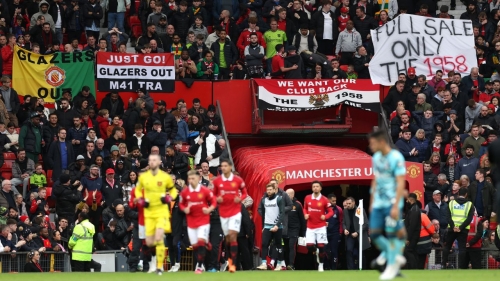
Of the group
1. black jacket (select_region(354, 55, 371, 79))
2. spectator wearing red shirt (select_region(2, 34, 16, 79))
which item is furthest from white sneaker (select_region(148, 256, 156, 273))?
black jacket (select_region(354, 55, 371, 79))

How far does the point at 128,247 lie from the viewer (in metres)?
26.2

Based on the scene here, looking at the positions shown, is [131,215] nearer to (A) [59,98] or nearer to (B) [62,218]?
(B) [62,218]

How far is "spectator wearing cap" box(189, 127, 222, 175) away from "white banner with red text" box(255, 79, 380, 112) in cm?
285

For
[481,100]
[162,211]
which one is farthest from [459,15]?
[162,211]

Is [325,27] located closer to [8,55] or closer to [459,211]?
[8,55]

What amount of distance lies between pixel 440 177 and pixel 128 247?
815 centimetres

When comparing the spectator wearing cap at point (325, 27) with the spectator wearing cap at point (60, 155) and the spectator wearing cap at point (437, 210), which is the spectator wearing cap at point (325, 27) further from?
the spectator wearing cap at point (60, 155)

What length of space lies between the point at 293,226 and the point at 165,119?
20.8ft

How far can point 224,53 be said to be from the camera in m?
33.8

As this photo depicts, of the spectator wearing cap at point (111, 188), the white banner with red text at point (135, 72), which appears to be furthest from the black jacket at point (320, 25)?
the spectator wearing cap at point (111, 188)

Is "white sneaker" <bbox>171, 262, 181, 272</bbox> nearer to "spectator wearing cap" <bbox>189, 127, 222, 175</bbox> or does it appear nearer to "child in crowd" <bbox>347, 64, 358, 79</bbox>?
"spectator wearing cap" <bbox>189, 127, 222, 175</bbox>

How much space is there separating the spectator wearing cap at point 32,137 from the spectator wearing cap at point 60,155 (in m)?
0.46

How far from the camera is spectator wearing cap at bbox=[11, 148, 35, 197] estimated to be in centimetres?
2953

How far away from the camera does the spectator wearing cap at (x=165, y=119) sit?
31.2m
